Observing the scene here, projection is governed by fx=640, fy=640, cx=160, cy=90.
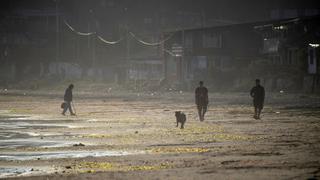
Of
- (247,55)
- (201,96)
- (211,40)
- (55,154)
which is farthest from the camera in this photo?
(211,40)

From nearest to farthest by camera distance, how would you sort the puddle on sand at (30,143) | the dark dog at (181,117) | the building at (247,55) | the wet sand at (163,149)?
1. the wet sand at (163,149)
2. the puddle on sand at (30,143)
3. the dark dog at (181,117)
4. the building at (247,55)

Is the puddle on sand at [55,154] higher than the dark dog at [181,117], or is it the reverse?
the dark dog at [181,117]

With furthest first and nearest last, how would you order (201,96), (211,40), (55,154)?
1. (211,40)
2. (201,96)
3. (55,154)

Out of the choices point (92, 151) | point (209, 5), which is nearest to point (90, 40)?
point (209, 5)

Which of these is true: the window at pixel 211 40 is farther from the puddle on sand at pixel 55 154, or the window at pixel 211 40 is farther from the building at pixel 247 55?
the puddle on sand at pixel 55 154

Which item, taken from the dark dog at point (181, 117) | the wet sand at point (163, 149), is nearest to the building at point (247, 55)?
the wet sand at point (163, 149)

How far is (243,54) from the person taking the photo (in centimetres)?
6506

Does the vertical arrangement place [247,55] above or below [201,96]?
above

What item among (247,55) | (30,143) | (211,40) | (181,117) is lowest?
(30,143)

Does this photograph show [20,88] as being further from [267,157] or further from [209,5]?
[267,157]

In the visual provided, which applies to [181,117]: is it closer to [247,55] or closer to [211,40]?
[247,55]

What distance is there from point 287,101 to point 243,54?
84.9 feet

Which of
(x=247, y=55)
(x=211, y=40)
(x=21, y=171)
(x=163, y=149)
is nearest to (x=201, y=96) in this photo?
(x=163, y=149)

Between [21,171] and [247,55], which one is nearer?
[21,171]
